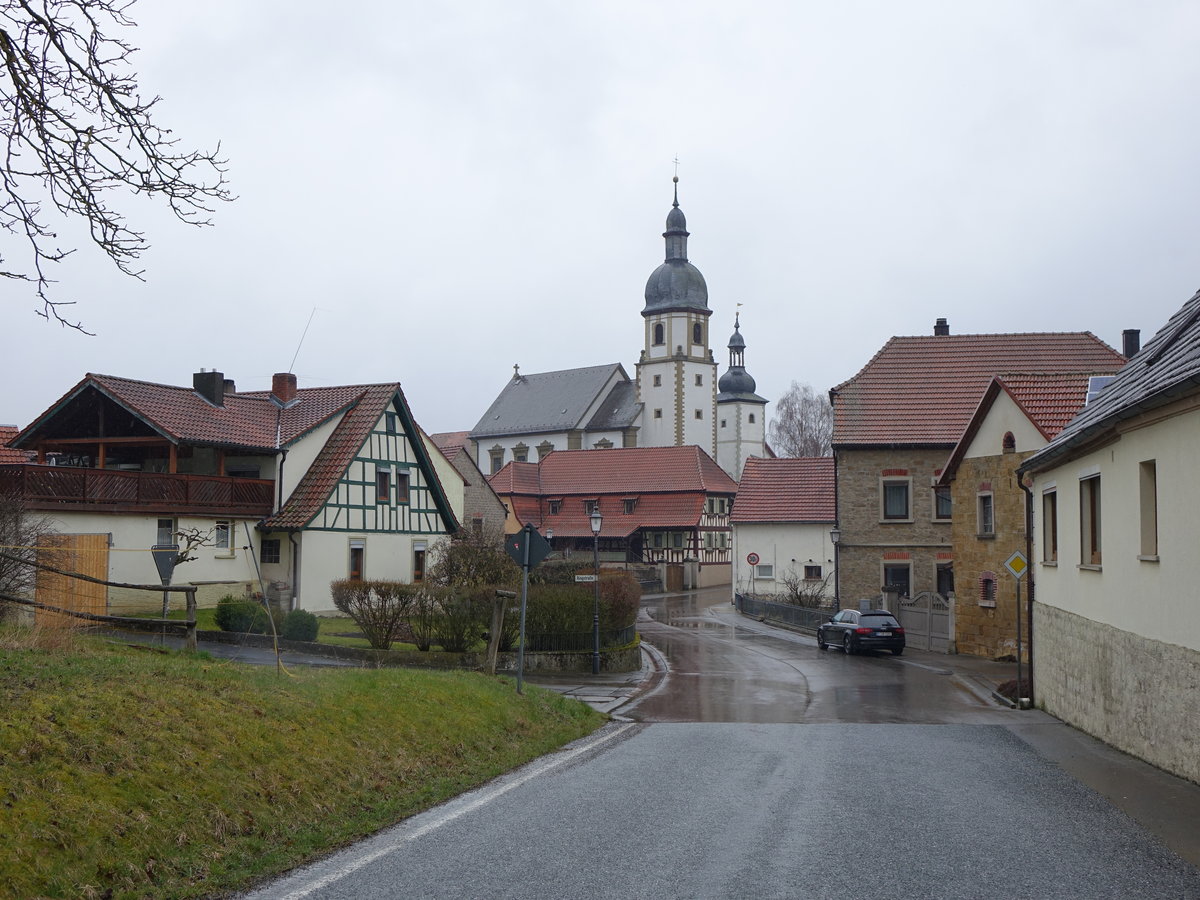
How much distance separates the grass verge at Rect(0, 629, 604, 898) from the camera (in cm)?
686

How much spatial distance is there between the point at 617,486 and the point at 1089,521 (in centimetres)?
6378

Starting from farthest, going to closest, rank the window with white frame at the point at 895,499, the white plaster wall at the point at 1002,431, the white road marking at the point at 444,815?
1. the window with white frame at the point at 895,499
2. the white plaster wall at the point at 1002,431
3. the white road marking at the point at 444,815

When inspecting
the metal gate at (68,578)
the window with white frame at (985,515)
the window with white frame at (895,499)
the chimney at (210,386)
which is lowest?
the metal gate at (68,578)

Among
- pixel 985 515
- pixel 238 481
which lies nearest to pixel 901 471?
pixel 985 515

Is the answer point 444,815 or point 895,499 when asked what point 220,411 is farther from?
point 444,815

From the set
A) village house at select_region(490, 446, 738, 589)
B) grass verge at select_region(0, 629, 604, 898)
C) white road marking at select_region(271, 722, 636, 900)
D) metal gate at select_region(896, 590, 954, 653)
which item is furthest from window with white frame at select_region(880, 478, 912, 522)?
grass verge at select_region(0, 629, 604, 898)

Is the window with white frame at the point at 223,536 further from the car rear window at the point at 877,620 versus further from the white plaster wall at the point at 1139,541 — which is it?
the white plaster wall at the point at 1139,541

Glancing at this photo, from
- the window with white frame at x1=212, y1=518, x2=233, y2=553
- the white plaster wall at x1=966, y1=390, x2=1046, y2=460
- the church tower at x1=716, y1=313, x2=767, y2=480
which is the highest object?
the church tower at x1=716, y1=313, x2=767, y2=480

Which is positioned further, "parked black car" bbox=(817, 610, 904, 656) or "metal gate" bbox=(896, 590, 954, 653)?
"metal gate" bbox=(896, 590, 954, 653)

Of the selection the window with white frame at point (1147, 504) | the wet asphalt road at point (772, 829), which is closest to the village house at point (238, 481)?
the wet asphalt road at point (772, 829)

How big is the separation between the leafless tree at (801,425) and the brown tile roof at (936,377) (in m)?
66.3

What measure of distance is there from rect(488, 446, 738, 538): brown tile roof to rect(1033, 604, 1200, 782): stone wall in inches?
2233

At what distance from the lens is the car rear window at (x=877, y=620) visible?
34469mm

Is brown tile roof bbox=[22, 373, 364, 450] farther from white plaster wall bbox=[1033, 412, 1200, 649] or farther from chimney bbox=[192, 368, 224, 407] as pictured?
white plaster wall bbox=[1033, 412, 1200, 649]
